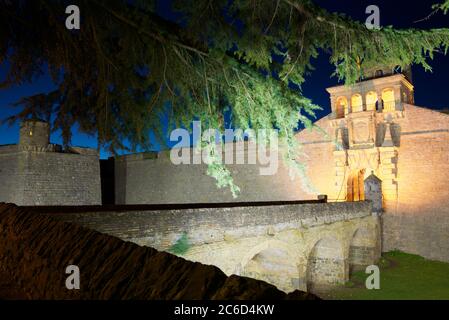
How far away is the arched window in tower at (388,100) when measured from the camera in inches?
742

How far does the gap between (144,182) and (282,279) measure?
1900cm

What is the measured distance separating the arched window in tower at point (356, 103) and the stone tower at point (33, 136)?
16984 mm

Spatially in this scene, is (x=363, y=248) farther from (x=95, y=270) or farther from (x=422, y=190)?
(x=95, y=270)

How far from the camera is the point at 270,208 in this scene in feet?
30.2

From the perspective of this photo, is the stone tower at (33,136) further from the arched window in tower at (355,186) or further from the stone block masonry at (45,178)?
the arched window in tower at (355,186)

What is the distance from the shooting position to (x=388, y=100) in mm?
19266

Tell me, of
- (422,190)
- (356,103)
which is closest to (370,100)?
(356,103)

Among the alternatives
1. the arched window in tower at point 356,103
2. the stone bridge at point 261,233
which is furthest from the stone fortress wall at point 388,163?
the stone bridge at point 261,233

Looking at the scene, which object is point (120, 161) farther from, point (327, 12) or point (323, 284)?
point (327, 12)

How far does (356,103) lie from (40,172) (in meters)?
17.8

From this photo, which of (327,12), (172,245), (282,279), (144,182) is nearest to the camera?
(327,12)

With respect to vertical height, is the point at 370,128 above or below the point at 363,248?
above
